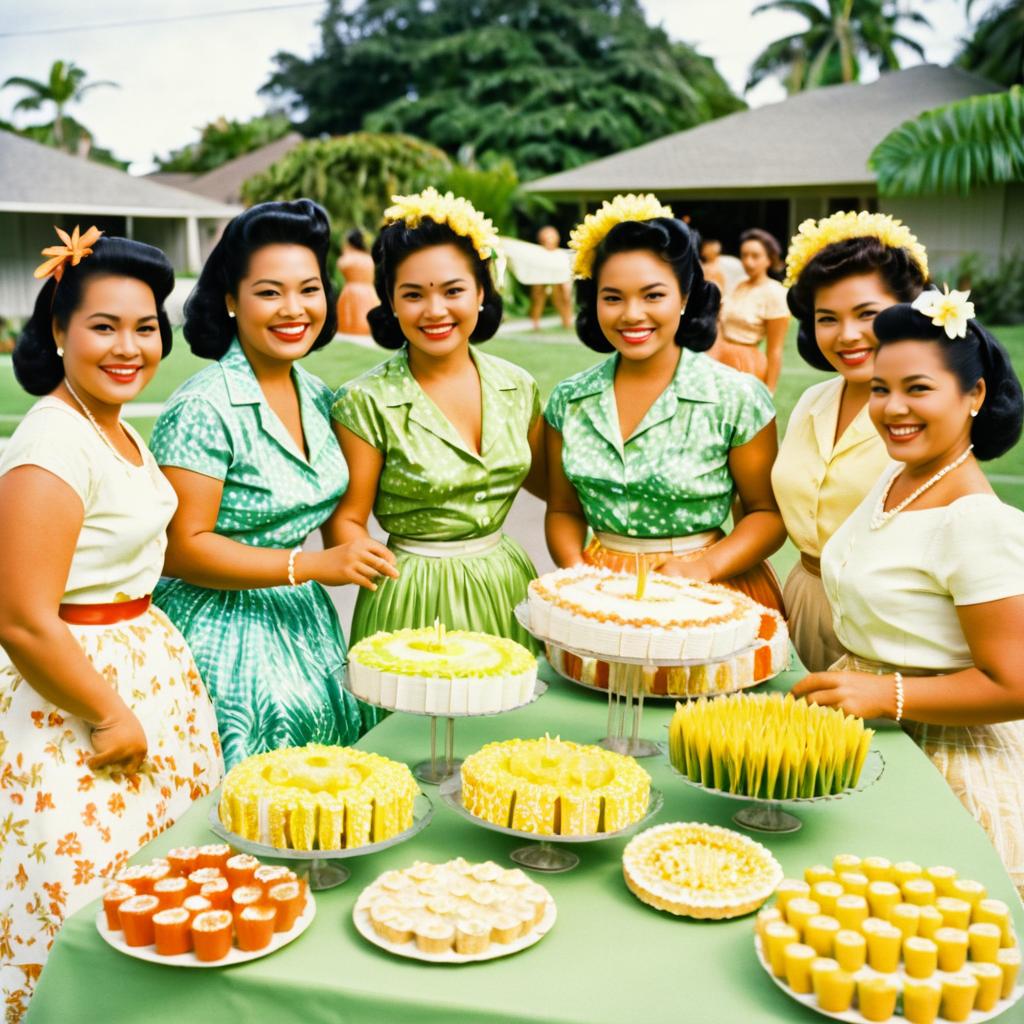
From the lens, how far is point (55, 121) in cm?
6000

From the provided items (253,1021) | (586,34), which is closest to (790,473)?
(253,1021)

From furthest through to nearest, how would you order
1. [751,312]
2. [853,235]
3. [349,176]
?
1. [349,176]
2. [751,312]
3. [853,235]

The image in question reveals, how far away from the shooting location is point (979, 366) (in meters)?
2.58

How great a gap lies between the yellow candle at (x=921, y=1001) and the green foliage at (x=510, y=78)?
35823mm

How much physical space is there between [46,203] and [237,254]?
94.2 feet

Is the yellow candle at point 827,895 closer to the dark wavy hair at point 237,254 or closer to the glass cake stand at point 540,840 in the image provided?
the glass cake stand at point 540,840

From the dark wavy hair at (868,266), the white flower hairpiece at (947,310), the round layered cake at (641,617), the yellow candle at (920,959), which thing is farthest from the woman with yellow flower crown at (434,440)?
the yellow candle at (920,959)

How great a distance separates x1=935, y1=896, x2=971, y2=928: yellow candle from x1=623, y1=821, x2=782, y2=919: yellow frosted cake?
0.96ft

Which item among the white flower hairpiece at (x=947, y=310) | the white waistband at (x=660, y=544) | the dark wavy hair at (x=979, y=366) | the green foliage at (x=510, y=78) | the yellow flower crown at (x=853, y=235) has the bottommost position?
the white waistband at (x=660, y=544)

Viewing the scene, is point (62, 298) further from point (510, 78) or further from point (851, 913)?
point (510, 78)

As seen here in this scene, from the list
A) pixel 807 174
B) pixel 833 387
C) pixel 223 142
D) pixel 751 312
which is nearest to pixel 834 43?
pixel 807 174

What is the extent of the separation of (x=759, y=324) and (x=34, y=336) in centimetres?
937

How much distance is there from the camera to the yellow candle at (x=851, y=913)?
176 centimetres

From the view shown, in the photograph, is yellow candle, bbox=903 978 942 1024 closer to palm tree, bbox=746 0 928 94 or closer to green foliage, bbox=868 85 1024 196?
green foliage, bbox=868 85 1024 196
